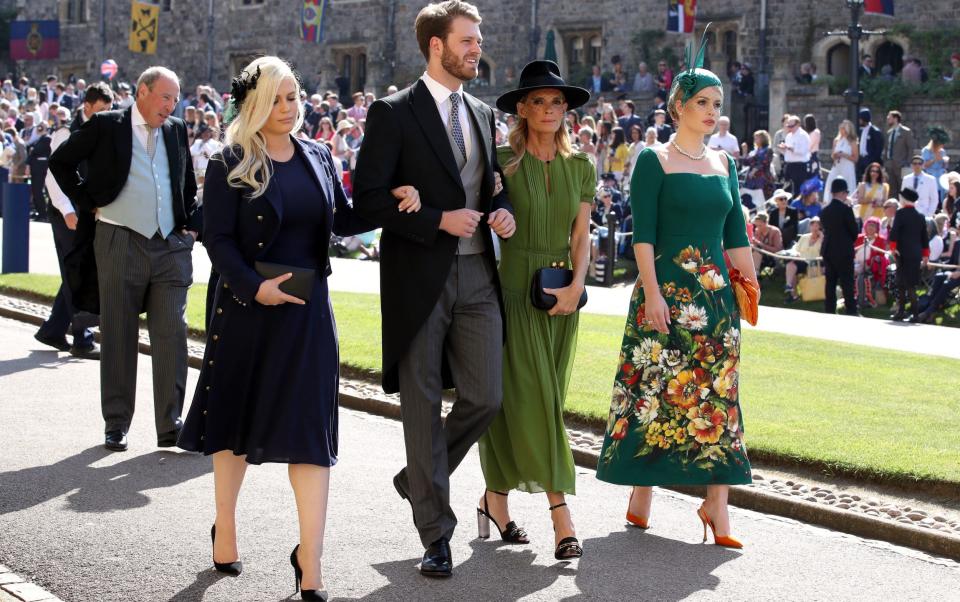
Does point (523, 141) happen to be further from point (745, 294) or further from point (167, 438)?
point (167, 438)

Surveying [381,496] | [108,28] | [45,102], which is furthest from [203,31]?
[381,496]

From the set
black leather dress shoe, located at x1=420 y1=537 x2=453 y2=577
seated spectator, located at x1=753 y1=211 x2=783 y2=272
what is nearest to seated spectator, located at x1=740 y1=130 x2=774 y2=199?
seated spectator, located at x1=753 y1=211 x2=783 y2=272

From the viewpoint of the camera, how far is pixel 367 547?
6008 mm

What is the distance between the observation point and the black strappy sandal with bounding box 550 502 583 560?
5.78 m

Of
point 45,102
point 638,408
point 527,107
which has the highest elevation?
point 45,102

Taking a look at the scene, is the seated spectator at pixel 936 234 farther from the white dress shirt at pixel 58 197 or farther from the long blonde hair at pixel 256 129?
the long blonde hair at pixel 256 129

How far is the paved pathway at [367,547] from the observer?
5422 mm

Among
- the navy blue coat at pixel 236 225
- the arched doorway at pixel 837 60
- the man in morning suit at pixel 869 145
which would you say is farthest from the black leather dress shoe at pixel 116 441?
the arched doorway at pixel 837 60

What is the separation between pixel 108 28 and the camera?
182ft

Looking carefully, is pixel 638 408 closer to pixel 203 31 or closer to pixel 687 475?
pixel 687 475

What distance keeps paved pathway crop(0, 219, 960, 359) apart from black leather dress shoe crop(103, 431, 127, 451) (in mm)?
7689

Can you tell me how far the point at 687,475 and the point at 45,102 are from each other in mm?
33144

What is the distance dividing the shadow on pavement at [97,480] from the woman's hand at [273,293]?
185 cm

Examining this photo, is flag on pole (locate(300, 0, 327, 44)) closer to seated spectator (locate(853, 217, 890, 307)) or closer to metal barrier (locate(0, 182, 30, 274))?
metal barrier (locate(0, 182, 30, 274))
